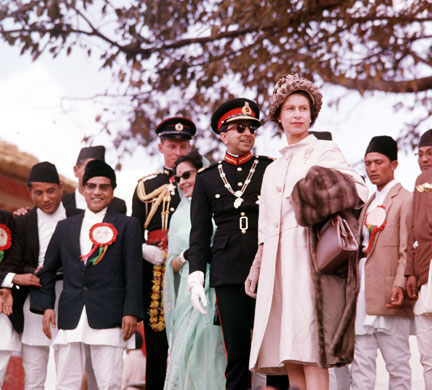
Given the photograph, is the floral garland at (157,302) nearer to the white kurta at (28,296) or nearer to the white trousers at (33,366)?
the white kurta at (28,296)

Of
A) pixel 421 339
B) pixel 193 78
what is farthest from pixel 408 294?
pixel 193 78

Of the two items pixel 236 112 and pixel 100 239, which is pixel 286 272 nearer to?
pixel 236 112

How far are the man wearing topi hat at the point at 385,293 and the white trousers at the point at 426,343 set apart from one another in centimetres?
36

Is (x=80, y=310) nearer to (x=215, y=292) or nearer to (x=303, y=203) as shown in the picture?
(x=215, y=292)

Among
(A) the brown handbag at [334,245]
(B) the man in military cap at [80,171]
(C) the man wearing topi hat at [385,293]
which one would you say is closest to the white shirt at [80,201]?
(B) the man in military cap at [80,171]

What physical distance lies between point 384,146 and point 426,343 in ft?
6.48

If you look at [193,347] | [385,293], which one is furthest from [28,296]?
[385,293]

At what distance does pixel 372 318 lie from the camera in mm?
7492

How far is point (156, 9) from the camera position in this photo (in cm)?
1363

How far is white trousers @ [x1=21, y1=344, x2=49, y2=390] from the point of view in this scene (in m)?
7.50

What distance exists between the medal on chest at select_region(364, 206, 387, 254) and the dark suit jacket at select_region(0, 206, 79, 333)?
2739 mm

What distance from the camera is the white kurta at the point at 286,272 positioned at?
5109 millimetres

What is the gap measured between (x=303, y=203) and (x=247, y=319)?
1.27 meters

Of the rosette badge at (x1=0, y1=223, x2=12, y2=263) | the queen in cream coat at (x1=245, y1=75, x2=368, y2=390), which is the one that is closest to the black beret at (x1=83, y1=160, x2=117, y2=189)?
the rosette badge at (x1=0, y1=223, x2=12, y2=263)
